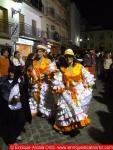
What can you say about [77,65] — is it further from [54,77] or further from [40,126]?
[40,126]

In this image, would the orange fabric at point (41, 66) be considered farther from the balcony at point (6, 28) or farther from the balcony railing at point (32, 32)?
the balcony railing at point (32, 32)

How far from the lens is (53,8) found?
4038cm

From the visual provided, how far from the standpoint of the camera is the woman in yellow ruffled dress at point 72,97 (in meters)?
6.27

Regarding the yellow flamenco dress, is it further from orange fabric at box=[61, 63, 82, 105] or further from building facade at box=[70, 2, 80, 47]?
building facade at box=[70, 2, 80, 47]

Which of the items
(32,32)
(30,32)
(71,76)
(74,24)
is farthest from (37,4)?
(71,76)

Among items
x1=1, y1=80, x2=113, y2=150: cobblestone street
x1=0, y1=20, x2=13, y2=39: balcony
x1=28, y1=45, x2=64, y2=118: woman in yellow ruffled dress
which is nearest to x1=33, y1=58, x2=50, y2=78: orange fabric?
x1=28, y1=45, x2=64, y2=118: woman in yellow ruffled dress

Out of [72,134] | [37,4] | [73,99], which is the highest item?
[37,4]

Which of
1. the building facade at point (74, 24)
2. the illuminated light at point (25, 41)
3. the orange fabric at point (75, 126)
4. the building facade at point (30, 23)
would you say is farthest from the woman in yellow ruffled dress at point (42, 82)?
the building facade at point (74, 24)

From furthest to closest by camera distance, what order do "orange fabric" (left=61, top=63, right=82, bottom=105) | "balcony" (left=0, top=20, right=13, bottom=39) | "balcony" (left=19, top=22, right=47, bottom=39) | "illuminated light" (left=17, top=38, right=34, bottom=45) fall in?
"balcony" (left=19, top=22, right=47, bottom=39) → "illuminated light" (left=17, top=38, right=34, bottom=45) → "balcony" (left=0, top=20, right=13, bottom=39) → "orange fabric" (left=61, top=63, right=82, bottom=105)

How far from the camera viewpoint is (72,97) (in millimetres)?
6402

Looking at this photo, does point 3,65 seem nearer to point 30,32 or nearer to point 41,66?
point 41,66

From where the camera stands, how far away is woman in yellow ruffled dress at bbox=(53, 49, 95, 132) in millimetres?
6266

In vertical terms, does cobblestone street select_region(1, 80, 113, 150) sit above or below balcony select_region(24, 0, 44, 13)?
below

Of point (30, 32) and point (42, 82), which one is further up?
point (30, 32)
